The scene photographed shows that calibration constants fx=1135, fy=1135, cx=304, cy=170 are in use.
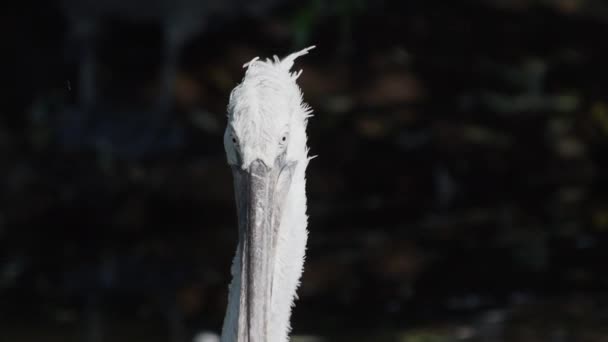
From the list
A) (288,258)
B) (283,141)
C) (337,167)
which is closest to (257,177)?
(283,141)

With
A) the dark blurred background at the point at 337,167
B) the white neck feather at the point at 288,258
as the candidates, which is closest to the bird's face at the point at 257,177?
the white neck feather at the point at 288,258

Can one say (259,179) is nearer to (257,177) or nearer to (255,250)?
(257,177)

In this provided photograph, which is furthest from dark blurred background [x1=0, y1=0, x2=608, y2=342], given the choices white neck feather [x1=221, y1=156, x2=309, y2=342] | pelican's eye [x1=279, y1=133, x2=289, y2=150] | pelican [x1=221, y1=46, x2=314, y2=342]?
pelican's eye [x1=279, y1=133, x2=289, y2=150]

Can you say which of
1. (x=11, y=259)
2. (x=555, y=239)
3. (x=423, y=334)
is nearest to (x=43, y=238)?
(x=11, y=259)

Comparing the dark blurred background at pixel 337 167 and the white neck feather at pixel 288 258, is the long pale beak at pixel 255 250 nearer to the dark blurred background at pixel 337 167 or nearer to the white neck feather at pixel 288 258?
the white neck feather at pixel 288 258

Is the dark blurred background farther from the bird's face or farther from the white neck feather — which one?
the bird's face

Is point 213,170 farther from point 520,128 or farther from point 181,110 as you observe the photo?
point 520,128
